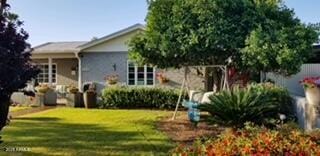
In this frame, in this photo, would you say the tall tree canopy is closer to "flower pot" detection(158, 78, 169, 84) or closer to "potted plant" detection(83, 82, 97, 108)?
"potted plant" detection(83, 82, 97, 108)

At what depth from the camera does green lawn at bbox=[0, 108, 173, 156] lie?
426 inches

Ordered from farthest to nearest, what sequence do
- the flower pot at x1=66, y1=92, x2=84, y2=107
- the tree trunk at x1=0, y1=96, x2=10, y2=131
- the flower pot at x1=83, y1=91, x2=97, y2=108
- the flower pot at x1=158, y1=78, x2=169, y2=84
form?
the flower pot at x1=158, y1=78, x2=169, y2=84 < the flower pot at x1=66, y1=92, x2=84, y2=107 < the flower pot at x1=83, y1=91, x2=97, y2=108 < the tree trunk at x1=0, y1=96, x2=10, y2=131

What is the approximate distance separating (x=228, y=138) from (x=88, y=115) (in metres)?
13.6

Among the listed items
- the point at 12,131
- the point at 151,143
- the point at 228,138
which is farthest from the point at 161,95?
the point at 228,138

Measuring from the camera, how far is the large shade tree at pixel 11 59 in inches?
329

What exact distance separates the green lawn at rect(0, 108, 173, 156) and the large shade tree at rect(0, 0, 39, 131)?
2371 millimetres

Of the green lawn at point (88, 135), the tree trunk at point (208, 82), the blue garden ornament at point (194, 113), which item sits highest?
the tree trunk at point (208, 82)

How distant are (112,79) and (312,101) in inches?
595

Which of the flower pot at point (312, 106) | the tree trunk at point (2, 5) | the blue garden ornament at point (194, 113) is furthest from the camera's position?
the blue garden ornament at point (194, 113)

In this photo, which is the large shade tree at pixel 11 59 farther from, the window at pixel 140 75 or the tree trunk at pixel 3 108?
the window at pixel 140 75

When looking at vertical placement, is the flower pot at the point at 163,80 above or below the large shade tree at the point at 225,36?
below

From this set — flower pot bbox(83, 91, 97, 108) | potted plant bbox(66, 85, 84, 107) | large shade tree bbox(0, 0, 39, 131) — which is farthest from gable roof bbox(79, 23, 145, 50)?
large shade tree bbox(0, 0, 39, 131)

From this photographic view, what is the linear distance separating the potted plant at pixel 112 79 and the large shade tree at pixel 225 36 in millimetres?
8871

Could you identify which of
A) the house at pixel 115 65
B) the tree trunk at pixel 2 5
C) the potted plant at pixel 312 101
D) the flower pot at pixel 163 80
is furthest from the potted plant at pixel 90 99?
the tree trunk at pixel 2 5
